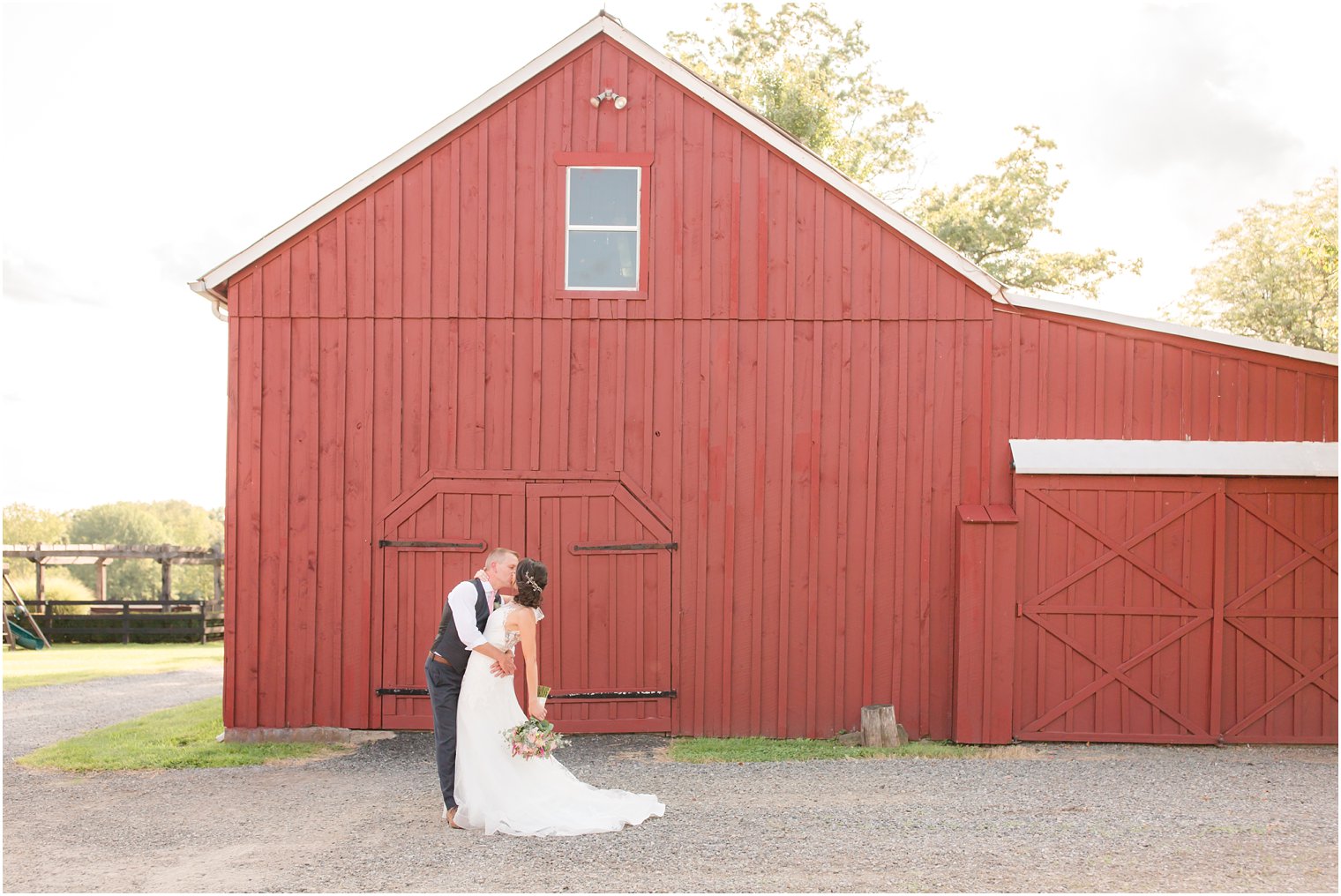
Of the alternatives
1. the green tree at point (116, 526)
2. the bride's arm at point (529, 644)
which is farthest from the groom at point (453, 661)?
the green tree at point (116, 526)

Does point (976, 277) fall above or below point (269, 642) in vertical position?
above

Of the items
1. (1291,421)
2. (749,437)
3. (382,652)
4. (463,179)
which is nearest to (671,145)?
(463,179)

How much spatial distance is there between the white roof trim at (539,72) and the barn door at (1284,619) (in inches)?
128

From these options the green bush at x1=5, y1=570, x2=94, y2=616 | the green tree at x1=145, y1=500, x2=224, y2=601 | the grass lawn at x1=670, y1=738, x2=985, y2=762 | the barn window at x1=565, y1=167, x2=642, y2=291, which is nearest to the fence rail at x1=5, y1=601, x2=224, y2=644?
the green bush at x1=5, y1=570, x2=94, y2=616

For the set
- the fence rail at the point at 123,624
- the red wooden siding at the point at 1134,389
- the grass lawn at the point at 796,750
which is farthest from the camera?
the fence rail at the point at 123,624

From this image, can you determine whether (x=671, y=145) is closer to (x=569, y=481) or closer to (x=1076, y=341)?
(x=569, y=481)

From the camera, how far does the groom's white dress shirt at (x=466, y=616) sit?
24.8 feet

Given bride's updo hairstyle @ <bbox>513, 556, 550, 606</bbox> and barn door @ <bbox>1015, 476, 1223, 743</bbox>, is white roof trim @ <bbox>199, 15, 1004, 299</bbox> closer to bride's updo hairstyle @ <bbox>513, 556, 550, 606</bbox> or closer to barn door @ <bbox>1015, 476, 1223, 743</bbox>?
barn door @ <bbox>1015, 476, 1223, 743</bbox>

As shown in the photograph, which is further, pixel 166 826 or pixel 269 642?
pixel 269 642

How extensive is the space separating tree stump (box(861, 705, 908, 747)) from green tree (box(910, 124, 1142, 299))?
18428mm

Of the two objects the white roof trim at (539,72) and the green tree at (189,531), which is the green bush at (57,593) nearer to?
the white roof trim at (539,72)

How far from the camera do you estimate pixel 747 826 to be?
7.72m

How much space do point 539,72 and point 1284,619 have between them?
331 inches

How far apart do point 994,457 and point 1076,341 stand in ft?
4.25
